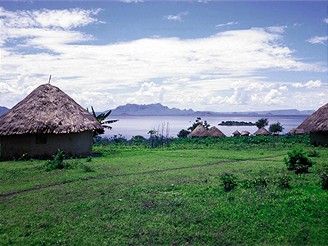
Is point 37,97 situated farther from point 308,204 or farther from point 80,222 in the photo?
point 308,204

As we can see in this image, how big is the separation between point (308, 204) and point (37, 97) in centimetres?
1856

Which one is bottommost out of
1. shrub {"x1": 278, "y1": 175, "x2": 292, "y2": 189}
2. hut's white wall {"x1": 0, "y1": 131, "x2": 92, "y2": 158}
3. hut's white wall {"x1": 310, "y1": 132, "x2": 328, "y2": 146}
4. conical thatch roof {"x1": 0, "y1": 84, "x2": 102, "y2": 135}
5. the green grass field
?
the green grass field

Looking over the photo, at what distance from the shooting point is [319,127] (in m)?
28.0

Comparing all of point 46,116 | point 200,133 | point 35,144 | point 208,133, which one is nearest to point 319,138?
point 208,133

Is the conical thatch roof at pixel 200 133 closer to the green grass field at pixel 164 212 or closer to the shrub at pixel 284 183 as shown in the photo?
the green grass field at pixel 164 212

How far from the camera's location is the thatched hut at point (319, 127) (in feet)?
91.6

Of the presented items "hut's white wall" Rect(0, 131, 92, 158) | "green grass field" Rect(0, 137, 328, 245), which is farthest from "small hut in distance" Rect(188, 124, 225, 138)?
"green grass field" Rect(0, 137, 328, 245)

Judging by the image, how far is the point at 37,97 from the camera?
913 inches

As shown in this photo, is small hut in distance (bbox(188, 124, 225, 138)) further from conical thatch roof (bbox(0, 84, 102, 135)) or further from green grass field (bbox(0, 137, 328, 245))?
green grass field (bbox(0, 137, 328, 245))

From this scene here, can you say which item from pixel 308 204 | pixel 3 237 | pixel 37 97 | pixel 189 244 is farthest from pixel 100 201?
pixel 37 97

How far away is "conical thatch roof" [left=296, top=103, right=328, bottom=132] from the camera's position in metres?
27.8

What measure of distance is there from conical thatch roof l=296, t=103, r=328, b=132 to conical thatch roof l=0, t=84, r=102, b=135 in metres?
16.5

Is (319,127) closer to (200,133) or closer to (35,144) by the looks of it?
(200,133)

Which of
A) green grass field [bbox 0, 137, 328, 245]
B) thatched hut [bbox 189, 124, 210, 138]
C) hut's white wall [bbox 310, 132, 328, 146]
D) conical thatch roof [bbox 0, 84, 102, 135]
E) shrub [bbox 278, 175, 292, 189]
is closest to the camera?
green grass field [bbox 0, 137, 328, 245]
